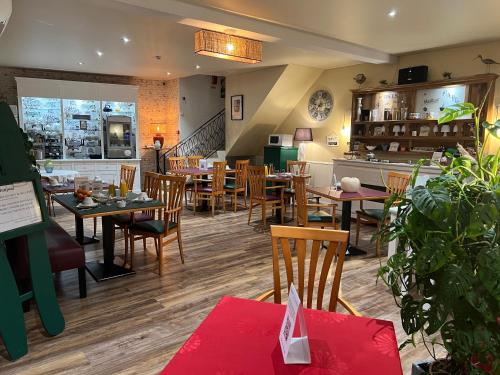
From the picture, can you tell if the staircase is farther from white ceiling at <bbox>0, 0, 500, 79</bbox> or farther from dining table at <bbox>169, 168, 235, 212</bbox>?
white ceiling at <bbox>0, 0, 500, 79</bbox>

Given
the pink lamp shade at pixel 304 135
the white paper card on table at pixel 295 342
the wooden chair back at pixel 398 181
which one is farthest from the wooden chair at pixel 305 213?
the pink lamp shade at pixel 304 135

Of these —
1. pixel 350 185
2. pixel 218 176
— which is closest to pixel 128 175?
pixel 218 176

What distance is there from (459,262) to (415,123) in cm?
597

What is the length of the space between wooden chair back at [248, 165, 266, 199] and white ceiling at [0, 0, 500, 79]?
1.94 metres

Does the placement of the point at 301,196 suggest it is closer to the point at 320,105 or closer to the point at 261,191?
the point at 261,191

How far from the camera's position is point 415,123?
6430mm

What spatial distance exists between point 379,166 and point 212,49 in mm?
3463

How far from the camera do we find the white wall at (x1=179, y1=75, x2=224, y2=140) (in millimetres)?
9883

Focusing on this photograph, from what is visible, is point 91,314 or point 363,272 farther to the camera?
point 363,272

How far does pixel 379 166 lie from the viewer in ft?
20.5

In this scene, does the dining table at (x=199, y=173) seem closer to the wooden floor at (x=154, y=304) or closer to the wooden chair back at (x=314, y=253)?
the wooden floor at (x=154, y=304)

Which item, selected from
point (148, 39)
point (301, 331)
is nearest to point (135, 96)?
point (148, 39)

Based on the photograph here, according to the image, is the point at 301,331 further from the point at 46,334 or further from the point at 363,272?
the point at 363,272

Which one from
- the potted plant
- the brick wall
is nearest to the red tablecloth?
the potted plant
